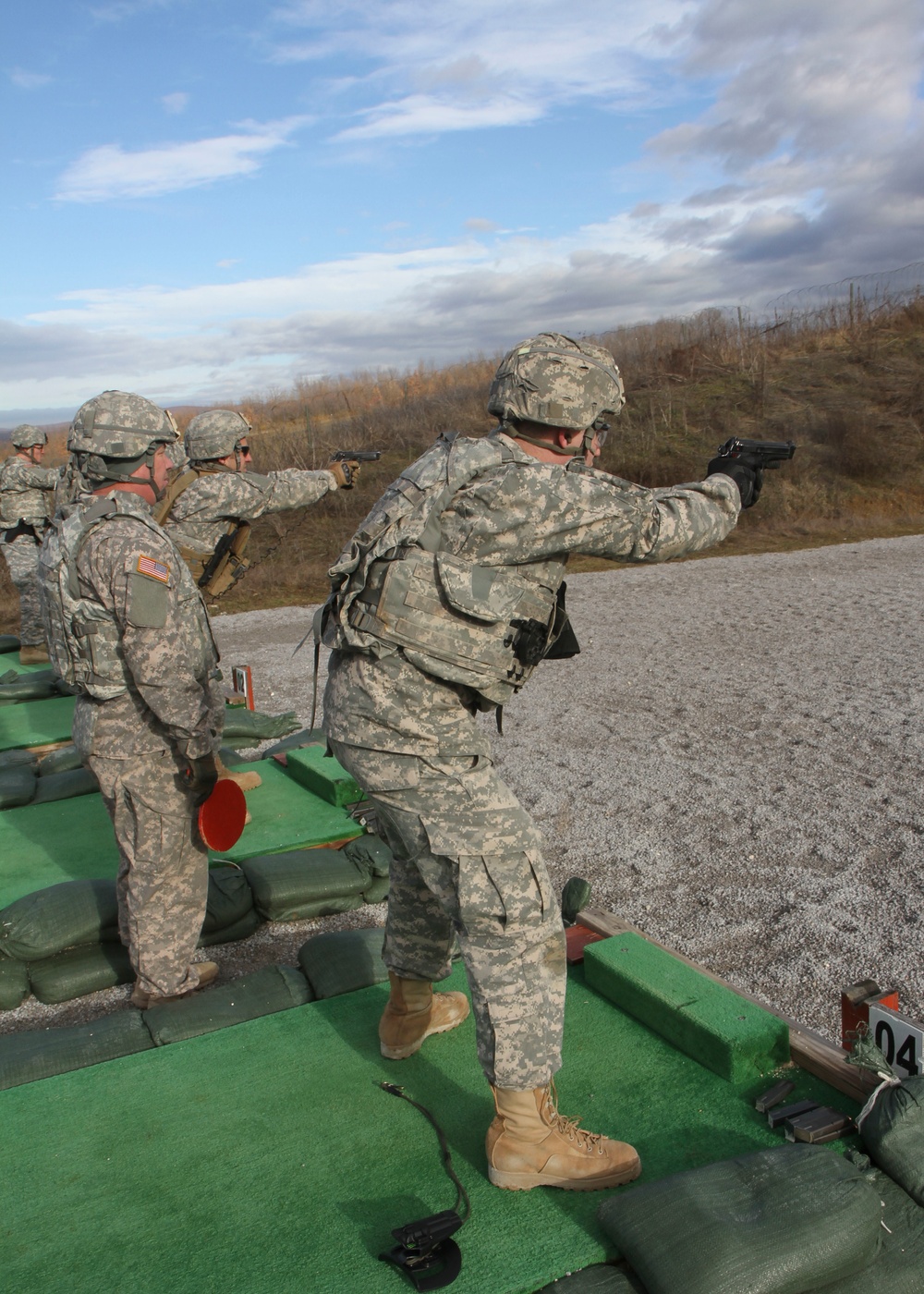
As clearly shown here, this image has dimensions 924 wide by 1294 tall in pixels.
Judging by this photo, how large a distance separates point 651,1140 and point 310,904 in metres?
2.09

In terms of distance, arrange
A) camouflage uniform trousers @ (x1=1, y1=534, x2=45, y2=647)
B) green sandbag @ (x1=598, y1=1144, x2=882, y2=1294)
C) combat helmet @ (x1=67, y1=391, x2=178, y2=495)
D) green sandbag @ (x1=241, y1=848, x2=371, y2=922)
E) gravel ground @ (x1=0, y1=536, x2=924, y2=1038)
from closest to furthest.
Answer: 1. green sandbag @ (x1=598, y1=1144, x2=882, y2=1294)
2. combat helmet @ (x1=67, y1=391, x2=178, y2=495)
3. gravel ground @ (x1=0, y1=536, x2=924, y2=1038)
4. green sandbag @ (x1=241, y1=848, x2=371, y2=922)
5. camouflage uniform trousers @ (x1=1, y1=534, x2=45, y2=647)

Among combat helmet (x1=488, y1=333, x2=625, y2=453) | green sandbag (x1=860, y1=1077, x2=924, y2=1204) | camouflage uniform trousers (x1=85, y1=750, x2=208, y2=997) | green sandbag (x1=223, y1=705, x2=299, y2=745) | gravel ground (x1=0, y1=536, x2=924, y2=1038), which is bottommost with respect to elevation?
gravel ground (x1=0, y1=536, x2=924, y2=1038)

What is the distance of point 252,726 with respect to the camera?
688cm

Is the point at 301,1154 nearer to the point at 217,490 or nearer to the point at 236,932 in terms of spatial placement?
the point at 236,932

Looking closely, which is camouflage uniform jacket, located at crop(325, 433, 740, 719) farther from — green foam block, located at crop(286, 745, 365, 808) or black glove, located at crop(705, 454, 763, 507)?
green foam block, located at crop(286, 745, 365, 808)

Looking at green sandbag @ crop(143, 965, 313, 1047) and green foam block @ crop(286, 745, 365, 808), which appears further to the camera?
green foam block @ crop(286, 745, 365, 808)

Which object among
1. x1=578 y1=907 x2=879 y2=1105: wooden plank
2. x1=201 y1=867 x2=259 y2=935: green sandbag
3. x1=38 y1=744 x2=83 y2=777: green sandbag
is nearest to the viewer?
x1=578 y1=907 x2=879 y2=1105: wooden plank

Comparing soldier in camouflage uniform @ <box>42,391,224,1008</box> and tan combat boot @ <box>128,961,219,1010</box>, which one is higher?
soldier in camouflage uniform @ <box>42,391,224,1008</box>

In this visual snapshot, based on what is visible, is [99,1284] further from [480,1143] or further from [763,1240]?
[763,1240]

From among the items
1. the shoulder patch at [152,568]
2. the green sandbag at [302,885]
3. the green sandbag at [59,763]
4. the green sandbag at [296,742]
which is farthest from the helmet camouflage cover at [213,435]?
the shoulder patch at [152,568]

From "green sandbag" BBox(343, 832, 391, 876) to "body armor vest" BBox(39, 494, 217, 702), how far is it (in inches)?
62.2

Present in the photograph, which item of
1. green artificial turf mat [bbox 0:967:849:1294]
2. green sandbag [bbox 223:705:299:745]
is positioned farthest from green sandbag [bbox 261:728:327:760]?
green artificial turf mat [bbox 0:967:849:1294]

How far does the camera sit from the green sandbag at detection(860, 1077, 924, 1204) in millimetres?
2256

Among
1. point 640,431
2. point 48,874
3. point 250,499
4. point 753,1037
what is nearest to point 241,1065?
point 753,1037
